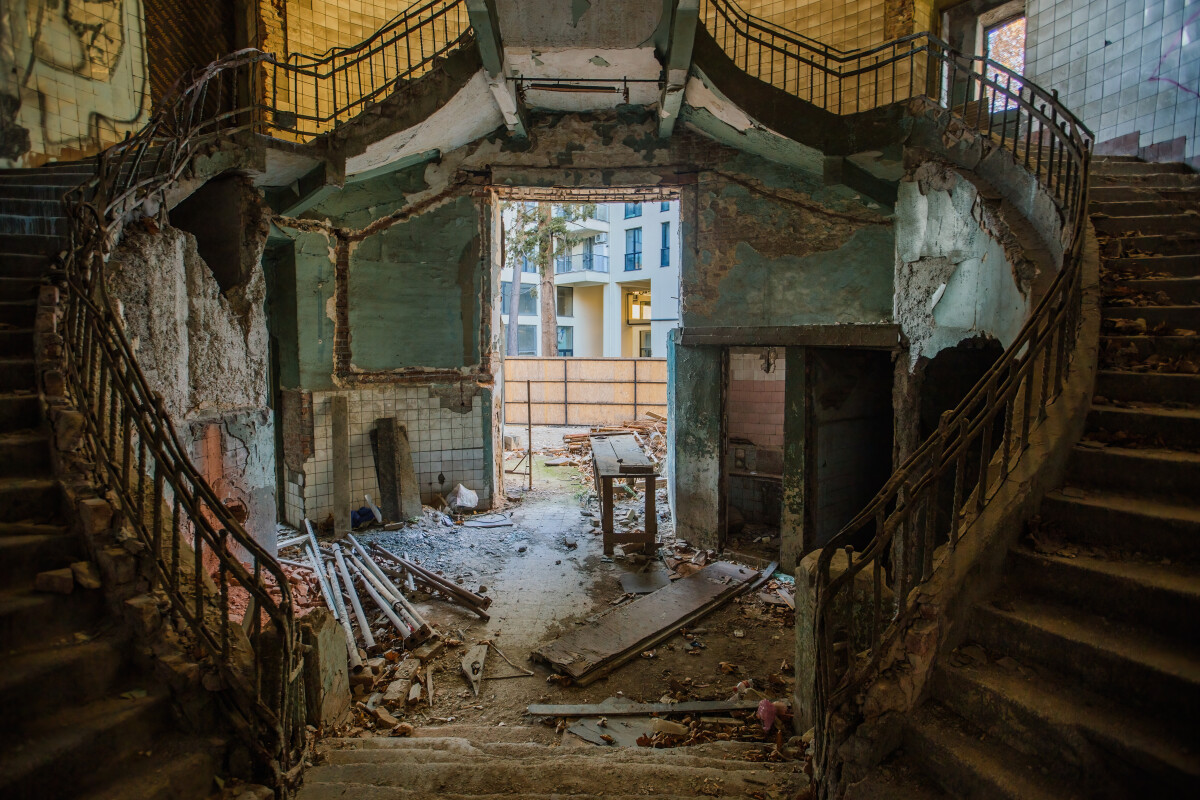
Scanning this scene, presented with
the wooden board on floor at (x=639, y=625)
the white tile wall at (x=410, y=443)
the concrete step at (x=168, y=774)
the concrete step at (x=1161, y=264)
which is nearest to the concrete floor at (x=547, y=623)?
the wooden board on floor at (x=639, y=625)

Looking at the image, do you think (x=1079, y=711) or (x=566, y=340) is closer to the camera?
(x=1079, y=711)

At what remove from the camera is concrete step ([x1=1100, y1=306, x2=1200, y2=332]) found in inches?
158

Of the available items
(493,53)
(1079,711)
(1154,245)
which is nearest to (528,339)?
(493,53)

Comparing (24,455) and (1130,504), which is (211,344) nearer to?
(24,455)

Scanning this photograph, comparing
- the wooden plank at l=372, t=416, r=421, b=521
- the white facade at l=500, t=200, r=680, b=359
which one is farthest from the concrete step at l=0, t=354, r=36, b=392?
the white facade at l=500, t=200, r=680, b=359

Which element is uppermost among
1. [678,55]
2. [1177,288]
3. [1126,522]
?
[678,55]

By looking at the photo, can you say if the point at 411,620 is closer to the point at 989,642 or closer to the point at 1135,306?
the point at 989,642

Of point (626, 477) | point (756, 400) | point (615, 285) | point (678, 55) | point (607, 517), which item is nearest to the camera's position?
point (678, 55)

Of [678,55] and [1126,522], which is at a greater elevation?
[678,55]

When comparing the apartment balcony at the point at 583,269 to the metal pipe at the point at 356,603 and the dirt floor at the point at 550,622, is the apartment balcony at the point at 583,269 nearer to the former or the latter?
the dirt floor at the point at 550,622

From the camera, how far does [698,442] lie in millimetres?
9391

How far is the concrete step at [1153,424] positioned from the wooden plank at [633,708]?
338 centimetres

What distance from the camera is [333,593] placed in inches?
283

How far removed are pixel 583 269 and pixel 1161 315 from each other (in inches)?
1104
